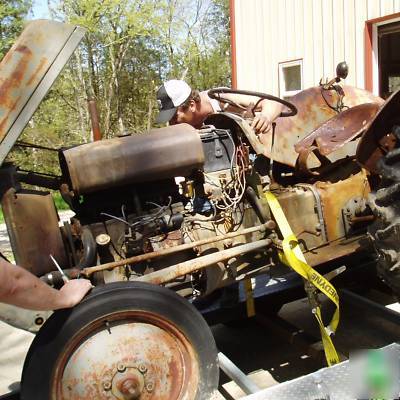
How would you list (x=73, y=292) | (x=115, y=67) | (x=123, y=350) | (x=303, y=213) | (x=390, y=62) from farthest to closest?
(x=115, y=67)
(x=390, y=62)
(x=303, y=213)
(x=123, y=350)
(x=73, y=292)

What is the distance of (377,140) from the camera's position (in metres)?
2.64

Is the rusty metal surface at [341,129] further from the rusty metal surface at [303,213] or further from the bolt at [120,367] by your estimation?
the bolt at [120,367]

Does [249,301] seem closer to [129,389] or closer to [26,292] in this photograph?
[129,389]

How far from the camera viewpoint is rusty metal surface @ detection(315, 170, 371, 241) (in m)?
2.94

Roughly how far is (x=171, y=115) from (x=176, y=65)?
19.5m

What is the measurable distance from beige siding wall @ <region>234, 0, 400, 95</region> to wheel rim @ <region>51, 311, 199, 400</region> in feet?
20.4

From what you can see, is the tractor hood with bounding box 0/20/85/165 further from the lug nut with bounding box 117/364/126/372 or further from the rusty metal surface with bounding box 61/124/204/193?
the lug nut with bounding box 117/364/126/372

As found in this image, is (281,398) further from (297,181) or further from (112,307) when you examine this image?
(297,181)

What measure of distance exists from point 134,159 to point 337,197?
118 centimetres

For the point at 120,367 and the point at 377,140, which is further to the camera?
the point at 377,140

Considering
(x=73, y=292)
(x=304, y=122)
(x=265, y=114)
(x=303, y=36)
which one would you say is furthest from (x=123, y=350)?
(x=303, y=36)

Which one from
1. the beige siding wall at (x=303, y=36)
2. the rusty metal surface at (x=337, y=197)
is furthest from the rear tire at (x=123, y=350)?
the beige siding wall at (x=303, y=36)

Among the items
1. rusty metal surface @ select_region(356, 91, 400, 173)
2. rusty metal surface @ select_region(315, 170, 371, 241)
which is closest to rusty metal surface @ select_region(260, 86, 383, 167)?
rusty metal surface @ select_region(315, 170, 371, 241)

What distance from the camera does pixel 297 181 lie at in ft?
10.6
